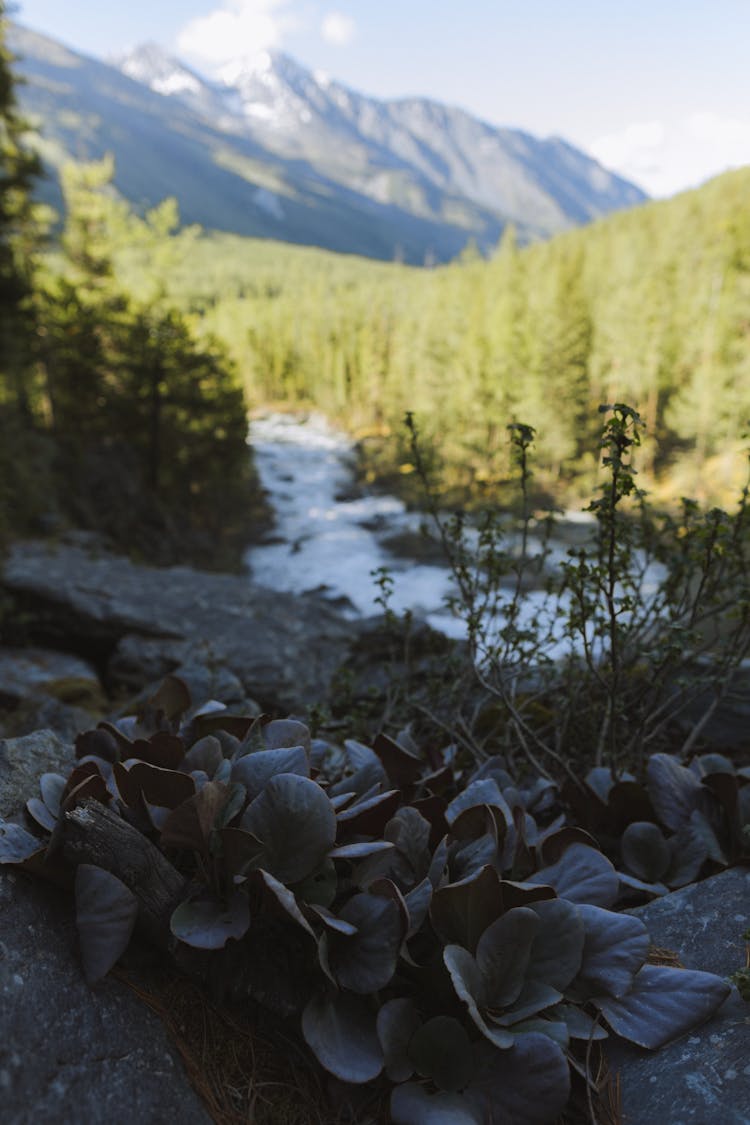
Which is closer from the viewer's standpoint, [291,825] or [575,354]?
[291,825]

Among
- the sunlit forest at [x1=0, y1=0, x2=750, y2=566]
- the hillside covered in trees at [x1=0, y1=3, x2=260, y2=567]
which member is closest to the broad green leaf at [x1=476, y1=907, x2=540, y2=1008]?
the sunlit forest at [x1=0, y1=0, x2=750, y2=566]

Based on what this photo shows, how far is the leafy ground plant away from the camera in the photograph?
4.56 feet

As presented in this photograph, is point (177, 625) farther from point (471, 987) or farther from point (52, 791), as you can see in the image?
point (471, 987)

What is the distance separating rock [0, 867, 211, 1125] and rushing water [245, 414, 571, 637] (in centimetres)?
774

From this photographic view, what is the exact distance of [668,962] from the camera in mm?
1749

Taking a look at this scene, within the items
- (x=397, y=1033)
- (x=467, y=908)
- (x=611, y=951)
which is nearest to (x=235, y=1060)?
(x=397, y=1033)

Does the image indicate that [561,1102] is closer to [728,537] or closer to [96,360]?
[728,537]

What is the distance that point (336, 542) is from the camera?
25.0m

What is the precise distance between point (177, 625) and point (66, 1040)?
6.06 meters

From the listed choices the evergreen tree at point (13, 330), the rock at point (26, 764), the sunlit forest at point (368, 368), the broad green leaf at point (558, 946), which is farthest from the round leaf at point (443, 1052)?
the evergreen tree at point (13, 330)

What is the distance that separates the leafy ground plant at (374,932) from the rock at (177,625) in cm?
323

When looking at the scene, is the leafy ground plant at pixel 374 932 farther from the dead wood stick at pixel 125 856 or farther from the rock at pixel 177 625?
the rock at pixel 177 625

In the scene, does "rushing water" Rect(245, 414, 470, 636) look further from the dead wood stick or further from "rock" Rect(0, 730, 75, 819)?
the dead wood stick

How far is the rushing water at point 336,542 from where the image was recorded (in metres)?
18.1
